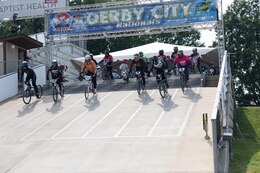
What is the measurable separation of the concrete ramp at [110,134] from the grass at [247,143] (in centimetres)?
88

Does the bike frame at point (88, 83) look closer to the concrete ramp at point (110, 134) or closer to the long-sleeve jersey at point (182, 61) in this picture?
the concrete ramp at point (110, 134)

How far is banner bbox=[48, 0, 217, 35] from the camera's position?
25.7 m

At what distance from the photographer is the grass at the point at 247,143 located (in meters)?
10.9

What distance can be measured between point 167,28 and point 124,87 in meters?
5.92

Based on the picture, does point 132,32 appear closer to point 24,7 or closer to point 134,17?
point 134,17

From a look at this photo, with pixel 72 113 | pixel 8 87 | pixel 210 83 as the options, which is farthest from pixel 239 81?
pixel 72 113

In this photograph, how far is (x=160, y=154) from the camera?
10.9 meters

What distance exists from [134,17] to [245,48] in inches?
978

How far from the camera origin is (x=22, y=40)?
2686cm

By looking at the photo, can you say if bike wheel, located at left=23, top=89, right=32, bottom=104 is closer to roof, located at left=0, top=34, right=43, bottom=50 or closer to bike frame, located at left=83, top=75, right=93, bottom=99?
bike frame, located at left=83, top=75, right=93, bottom=99

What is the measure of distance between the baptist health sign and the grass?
670 inches

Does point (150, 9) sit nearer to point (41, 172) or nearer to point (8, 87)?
point (8, 87)

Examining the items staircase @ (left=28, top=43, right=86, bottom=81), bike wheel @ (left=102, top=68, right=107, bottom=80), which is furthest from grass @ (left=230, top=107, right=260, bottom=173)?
staircase @ (left=28, top=43, right=86, bottom=81)

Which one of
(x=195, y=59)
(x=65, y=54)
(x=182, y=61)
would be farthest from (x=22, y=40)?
(x=182, y=61)
